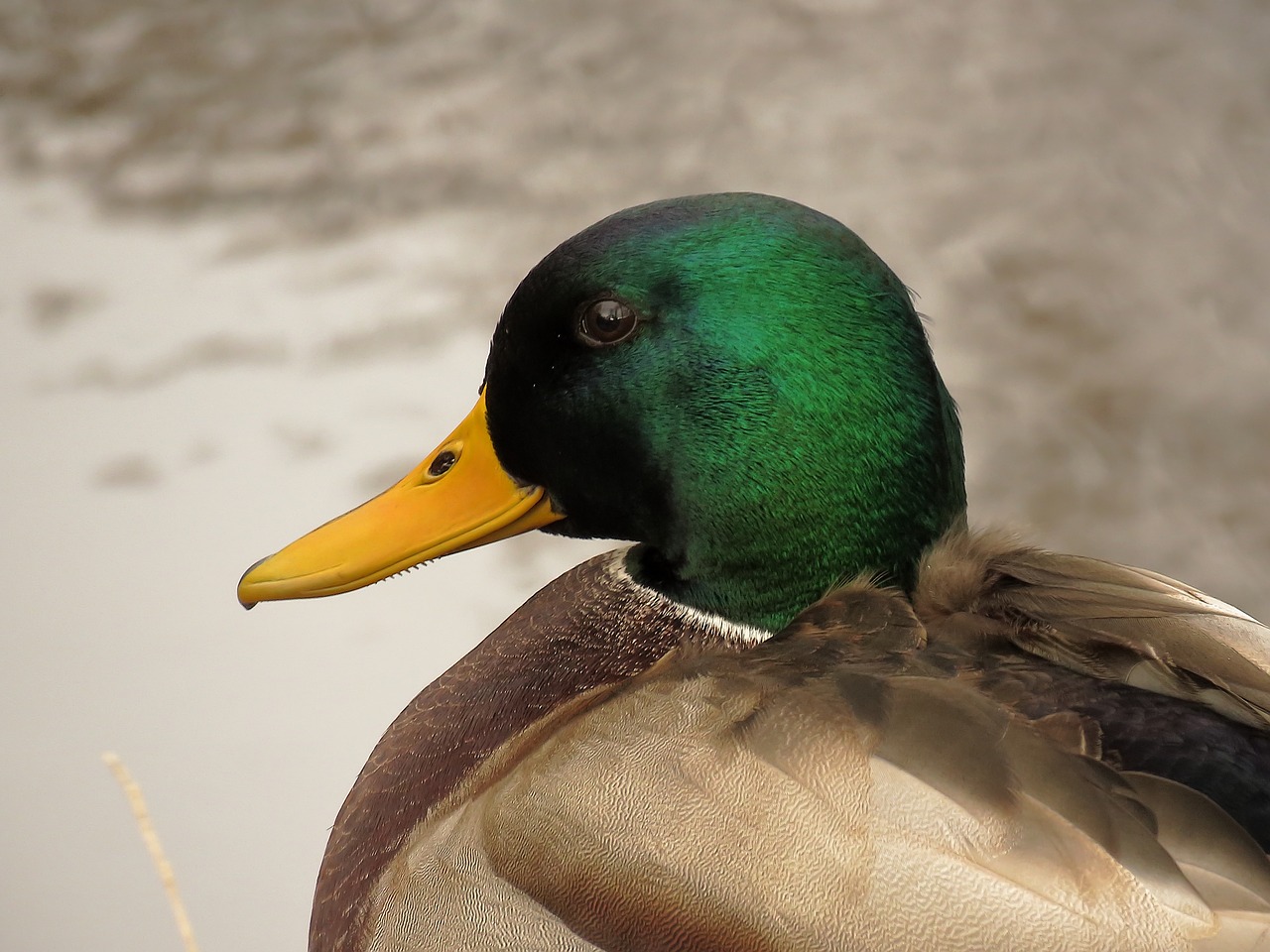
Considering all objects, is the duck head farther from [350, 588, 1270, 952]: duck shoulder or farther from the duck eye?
[350, 588, 1270, 952]: duck shoulder

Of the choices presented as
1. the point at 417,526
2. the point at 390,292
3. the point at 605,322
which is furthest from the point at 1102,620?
the point at 390,292

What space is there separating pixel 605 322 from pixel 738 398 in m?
0.13

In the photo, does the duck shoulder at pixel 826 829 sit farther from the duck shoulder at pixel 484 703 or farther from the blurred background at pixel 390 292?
the blurred background at pixel 390 292

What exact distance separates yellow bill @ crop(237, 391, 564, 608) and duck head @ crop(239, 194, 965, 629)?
35 millimetres

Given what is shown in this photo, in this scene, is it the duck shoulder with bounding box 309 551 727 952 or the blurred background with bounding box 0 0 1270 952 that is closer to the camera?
the duck shoulder with bounding box 309 551 727 952

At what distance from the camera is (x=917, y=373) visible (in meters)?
1.27

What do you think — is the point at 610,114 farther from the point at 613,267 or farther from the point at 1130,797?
the point at 1130,797

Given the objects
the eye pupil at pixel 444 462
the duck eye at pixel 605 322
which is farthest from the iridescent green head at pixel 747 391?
the eye pupil at pixel 444 462

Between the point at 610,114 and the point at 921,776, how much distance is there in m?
2.78

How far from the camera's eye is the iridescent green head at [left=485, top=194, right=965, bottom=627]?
1.24 m

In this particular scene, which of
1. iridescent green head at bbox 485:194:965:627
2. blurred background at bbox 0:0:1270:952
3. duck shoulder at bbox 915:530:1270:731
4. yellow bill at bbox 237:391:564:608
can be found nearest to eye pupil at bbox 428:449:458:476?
yellow bill at bbox 237:391:564:608

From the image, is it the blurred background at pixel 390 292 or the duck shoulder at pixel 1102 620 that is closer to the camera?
the duck shoulder at pixel 1102 620

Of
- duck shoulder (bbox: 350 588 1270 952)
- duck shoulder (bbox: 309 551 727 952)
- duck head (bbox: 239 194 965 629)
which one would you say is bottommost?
duck shoulder (bbox: 350 588 1270 952)

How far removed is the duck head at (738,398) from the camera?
48.8 inches
